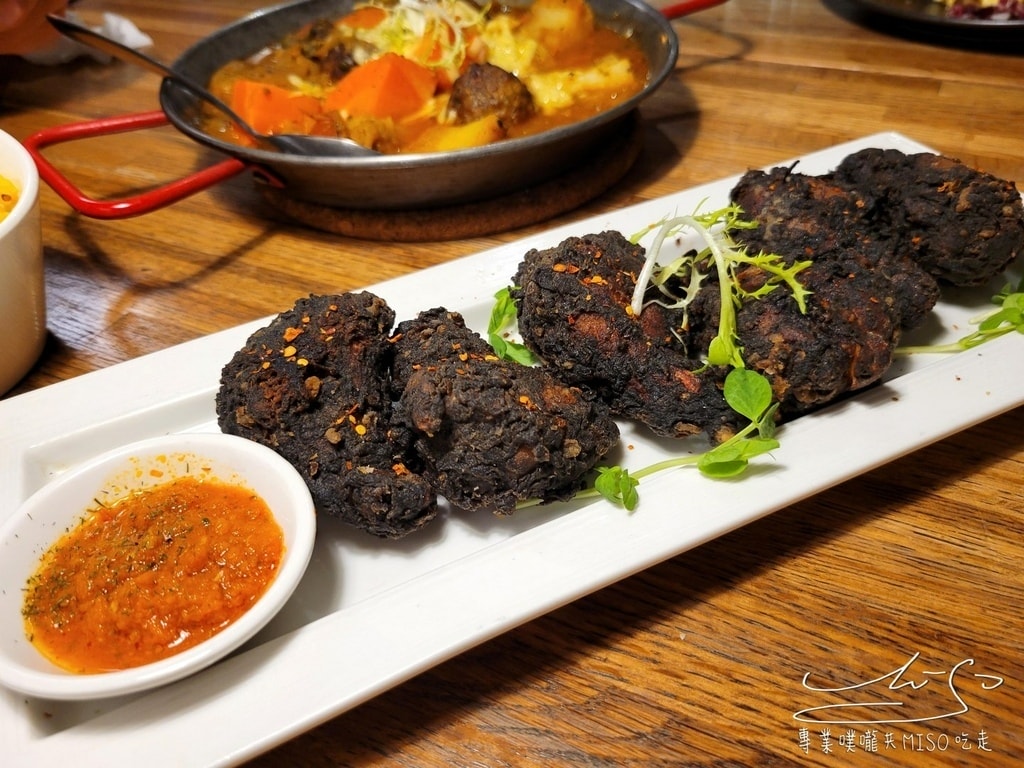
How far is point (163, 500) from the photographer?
63.8 inches

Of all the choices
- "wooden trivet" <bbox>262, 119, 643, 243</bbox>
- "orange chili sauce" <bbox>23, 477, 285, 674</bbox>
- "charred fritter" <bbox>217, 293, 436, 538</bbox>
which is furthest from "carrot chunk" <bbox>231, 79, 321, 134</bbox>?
"orange chili sauce" <bbox>23, 477, 285, 674</bbox>

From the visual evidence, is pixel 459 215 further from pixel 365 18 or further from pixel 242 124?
pixel 365 18

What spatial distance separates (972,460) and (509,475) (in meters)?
1.22

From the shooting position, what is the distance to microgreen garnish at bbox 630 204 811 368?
1.81 m

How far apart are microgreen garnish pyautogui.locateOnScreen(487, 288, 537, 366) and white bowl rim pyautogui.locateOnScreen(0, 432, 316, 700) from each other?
678mm

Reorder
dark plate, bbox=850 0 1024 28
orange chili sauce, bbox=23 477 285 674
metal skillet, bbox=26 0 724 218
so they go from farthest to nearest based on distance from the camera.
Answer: dark plate, bbox=850 0 1024 28, metal skillet, bbox=26 0 724 218, orange chili sauce, bbox=23 477 285 674

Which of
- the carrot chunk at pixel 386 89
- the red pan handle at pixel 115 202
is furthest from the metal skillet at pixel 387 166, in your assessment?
the carrot chunk at pixel 386 89

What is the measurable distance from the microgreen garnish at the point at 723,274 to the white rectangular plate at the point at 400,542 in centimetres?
26

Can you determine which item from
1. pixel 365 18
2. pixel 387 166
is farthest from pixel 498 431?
pixel 365 18

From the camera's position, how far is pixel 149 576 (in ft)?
4.80

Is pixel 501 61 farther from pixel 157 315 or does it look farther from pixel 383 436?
pixel 383 436

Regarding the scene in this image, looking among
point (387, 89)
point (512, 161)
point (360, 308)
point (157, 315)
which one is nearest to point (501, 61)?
point (387, 89)

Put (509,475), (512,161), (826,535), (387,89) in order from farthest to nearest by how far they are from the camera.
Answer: (387,89) < (512,161) < (826,535) < (509,475)
